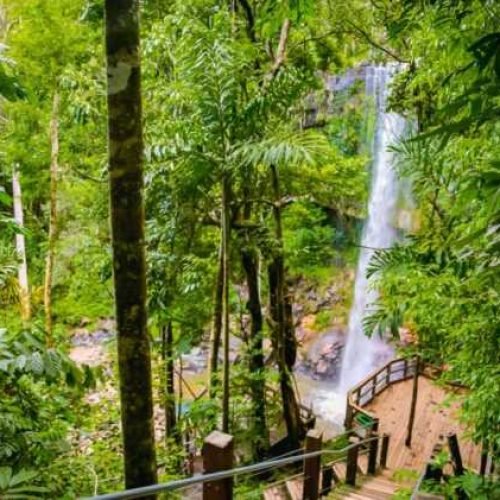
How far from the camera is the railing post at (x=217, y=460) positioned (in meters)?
1.64

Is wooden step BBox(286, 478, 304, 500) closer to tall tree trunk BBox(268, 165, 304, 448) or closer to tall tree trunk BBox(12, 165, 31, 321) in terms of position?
tall tree trunk BBox(268, 165, 304, 448)

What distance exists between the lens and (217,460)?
164cm

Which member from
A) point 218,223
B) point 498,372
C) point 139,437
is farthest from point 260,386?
point 139,437

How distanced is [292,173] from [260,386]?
294 cm

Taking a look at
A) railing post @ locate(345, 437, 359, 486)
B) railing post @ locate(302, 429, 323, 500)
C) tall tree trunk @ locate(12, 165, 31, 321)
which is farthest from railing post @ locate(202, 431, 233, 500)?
tall tree trunk @ locate(12, 165, 31, 321)

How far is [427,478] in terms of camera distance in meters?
4.01

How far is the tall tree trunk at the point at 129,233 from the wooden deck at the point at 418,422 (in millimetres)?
6263

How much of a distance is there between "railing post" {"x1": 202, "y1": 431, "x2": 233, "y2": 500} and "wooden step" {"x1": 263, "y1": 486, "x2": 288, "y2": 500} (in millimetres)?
3977

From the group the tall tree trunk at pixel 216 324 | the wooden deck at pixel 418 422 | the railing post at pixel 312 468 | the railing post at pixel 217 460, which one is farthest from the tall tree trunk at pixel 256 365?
the railing post at pixel 217 460

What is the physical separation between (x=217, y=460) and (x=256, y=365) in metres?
4.83

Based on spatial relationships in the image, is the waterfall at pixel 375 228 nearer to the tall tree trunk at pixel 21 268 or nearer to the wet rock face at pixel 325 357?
the wet rock face at pixel 325 357

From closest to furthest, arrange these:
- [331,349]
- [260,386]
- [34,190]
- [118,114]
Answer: [118,114], [260,386], [34,190], [331,349]

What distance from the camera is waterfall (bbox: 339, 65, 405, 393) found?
13.1 meters

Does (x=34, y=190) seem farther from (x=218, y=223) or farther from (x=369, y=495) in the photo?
(x=369, y=495)
